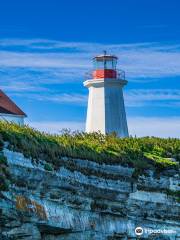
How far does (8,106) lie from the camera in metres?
34.6

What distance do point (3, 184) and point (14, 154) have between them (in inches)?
53.7

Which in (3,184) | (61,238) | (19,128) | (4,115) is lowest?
(61,238)

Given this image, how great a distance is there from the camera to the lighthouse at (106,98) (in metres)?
35.6

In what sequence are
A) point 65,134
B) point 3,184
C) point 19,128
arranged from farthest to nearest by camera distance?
point 65,134
point 19,128
point 3,184

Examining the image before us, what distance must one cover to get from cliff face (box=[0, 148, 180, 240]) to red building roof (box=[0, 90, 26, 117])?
1109cm

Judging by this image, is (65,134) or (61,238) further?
(65,134)

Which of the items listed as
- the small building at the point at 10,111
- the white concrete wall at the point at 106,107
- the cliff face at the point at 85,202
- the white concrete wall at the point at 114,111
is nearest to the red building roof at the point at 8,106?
the small building at the point at 10,111

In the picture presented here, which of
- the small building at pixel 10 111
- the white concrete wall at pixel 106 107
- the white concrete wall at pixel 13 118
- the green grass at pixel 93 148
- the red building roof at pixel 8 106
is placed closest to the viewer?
the green grass at pixel 93 148

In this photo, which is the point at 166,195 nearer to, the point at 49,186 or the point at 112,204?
the point at 112,204

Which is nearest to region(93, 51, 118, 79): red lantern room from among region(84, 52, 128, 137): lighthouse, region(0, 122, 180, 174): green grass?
region(84, 52, 128, 137): lighthouse

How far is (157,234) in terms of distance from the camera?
77.4 ft

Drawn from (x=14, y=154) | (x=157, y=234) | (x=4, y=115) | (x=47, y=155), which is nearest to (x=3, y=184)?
(x=14, y=154)

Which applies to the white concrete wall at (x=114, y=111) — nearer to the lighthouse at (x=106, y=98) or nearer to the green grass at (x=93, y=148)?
the lighthouse at (x=106, y=98)

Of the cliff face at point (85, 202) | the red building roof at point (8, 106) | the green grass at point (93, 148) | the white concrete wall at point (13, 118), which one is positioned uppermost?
the red building roof at point (8, 106)
